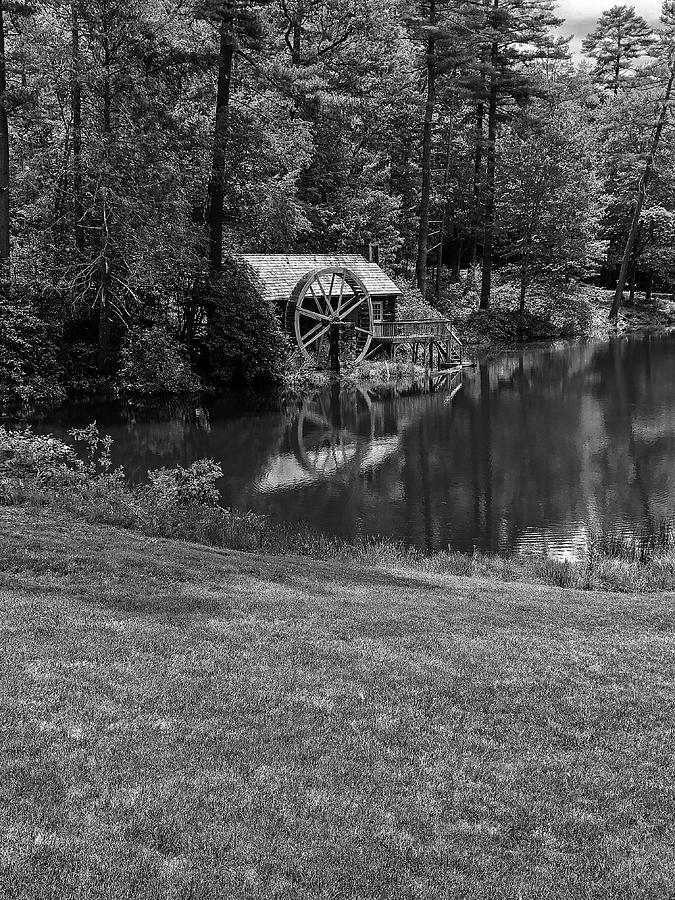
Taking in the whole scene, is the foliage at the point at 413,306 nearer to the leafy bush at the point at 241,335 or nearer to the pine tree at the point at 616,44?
the leafy bush at the point at 241,335

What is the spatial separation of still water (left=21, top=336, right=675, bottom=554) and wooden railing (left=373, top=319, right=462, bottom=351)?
313cm

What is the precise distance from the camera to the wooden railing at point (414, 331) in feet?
96.3

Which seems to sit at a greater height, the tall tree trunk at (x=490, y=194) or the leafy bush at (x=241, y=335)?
the tall tree trunk at (x=490, y=194)

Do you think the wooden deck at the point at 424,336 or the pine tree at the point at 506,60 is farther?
the pine tree at the point at 506,60

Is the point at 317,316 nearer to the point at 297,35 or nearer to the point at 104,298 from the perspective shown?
the point at 104,298

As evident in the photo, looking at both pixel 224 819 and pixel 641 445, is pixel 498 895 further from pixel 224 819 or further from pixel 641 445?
pixel 641 445

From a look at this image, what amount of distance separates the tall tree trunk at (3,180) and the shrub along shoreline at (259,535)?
1081 centimetres

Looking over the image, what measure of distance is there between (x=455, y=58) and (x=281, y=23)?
803 centimetres

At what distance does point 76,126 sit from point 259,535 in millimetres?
16535

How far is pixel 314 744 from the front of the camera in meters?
4.64

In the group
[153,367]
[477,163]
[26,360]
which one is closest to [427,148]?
[477,163]

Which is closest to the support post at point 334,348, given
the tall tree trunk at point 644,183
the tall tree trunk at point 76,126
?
the tall tree trunk at point 76,126

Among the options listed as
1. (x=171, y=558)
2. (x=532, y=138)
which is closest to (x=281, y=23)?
(x=532, y=138)

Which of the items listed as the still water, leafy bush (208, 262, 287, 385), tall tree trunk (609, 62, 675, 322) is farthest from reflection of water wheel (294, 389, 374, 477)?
tall tree trunk (609, 62, 675, 322)
